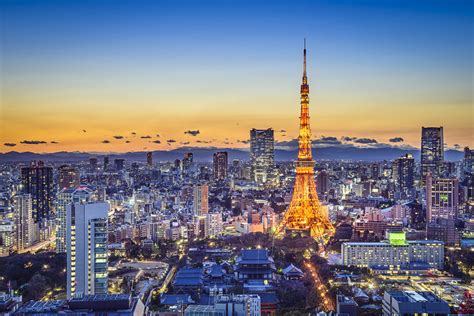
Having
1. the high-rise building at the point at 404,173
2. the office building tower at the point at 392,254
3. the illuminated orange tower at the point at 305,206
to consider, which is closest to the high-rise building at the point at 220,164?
the high-rise building at the point at 404,173

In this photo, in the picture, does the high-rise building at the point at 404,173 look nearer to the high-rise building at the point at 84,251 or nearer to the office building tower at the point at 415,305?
the office building tower at the point at 415,305

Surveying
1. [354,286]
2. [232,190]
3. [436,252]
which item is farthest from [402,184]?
[354,286]

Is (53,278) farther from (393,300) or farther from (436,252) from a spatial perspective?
(436,252)

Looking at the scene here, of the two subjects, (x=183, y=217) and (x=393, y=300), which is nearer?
(x=393, y=300)

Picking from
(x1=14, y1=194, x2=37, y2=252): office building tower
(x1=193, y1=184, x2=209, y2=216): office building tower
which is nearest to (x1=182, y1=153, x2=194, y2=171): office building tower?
(x1=193, y1=184, x2=209, y2=216): office building tower

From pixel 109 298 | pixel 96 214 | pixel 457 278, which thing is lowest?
pixel 457 278

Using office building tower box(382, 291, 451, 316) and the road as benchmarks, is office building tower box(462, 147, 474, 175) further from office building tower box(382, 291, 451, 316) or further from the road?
office building tower box(382, 291, 451, 316)

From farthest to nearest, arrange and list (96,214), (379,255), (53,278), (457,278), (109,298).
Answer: (379,255) < (457,278) < (53,278) < (96,214) < (109,298)
